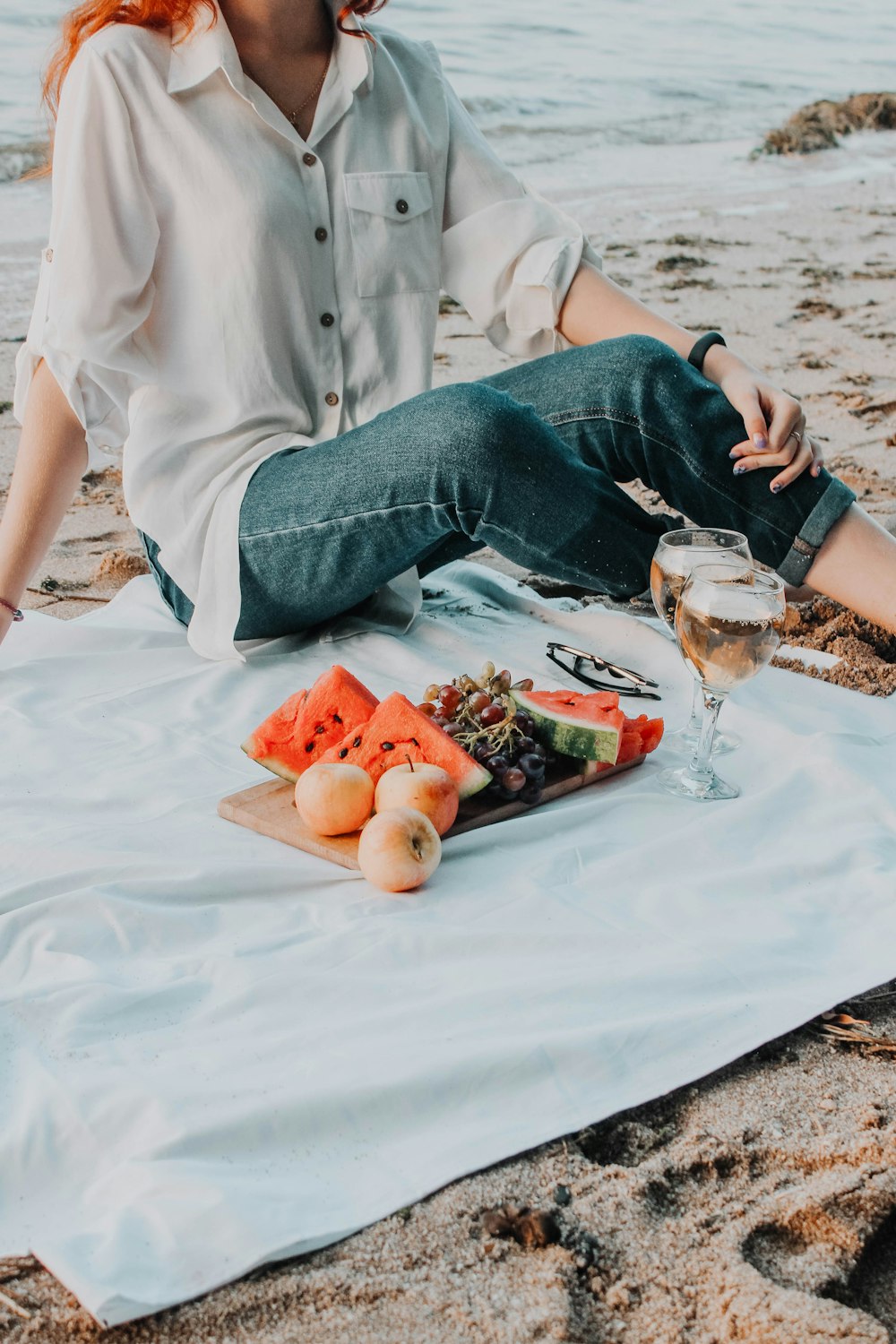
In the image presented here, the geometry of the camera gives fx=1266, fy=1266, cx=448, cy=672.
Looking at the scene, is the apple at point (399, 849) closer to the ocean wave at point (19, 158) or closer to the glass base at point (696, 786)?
the glass base at point (696, 786)

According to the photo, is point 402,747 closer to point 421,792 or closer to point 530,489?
point 421,792

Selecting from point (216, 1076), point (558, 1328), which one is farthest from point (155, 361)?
point (558, 1328)

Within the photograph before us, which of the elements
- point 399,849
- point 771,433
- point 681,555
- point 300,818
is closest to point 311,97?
point 771,433

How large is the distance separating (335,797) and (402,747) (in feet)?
0.60

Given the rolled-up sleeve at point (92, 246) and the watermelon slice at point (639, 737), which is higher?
the rolled-up sleeve at point (92, 246)

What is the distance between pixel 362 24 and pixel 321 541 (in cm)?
130

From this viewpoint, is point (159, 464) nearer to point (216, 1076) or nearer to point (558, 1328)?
point (216, 1076)

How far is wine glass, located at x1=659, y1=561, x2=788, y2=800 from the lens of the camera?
213cm

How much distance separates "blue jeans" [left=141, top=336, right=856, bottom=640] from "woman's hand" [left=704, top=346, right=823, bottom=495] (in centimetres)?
5

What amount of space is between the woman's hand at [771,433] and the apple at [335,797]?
46.7 inches

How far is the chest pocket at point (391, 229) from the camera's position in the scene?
304 cm

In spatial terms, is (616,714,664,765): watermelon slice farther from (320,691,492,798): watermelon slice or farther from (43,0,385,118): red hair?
(43,0,385,118): red hair

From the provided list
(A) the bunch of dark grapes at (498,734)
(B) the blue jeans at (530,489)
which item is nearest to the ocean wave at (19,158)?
(B) the blue jeans at (530,489)

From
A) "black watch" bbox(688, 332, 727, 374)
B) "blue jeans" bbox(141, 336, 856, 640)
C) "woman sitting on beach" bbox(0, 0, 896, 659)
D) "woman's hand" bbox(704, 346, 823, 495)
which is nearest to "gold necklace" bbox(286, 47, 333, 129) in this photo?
"woman sitting on beach" bbox(0, 0, 896, 659)
